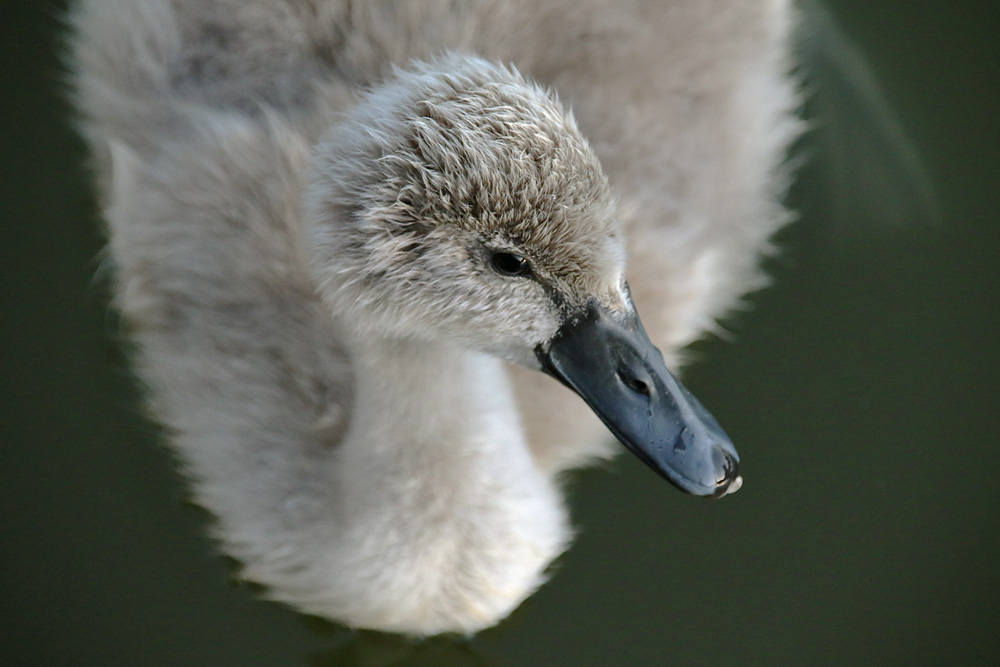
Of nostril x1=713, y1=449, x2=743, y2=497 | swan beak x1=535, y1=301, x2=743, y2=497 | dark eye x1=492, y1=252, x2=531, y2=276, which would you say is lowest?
nostril x1=713, y1=449, x2=743, y2=497

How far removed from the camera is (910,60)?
3494 mm

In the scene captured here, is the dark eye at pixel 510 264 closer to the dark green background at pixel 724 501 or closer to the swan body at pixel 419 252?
the swan body at pixel 419 252

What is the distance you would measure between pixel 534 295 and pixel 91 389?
176cm

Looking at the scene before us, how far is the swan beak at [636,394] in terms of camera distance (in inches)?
74.5

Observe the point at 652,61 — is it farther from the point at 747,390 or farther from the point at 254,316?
the point at 254,316

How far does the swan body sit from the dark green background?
228 mm

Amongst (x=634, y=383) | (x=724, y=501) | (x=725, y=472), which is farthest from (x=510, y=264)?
(x=724, y=501)

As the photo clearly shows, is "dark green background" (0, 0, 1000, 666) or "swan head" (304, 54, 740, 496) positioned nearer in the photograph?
"swan head" (304, 54, 740, 496)

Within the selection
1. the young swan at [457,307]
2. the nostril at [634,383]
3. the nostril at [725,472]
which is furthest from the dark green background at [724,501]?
the nostril at [634,383]

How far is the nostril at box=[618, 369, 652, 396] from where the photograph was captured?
189 cm

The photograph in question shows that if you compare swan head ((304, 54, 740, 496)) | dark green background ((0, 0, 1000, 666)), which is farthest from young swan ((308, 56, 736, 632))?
dark green background ((0, 0, 1000, 666))

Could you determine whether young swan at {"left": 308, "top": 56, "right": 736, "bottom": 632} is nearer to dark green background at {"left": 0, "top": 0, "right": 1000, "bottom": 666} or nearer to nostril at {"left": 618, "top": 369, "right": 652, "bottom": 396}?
nostril at {"left": 618, "top": 369, "right": 652, "bottom": 396}

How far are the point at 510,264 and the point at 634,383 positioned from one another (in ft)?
1.12

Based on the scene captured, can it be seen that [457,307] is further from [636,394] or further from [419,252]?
[636,394]
